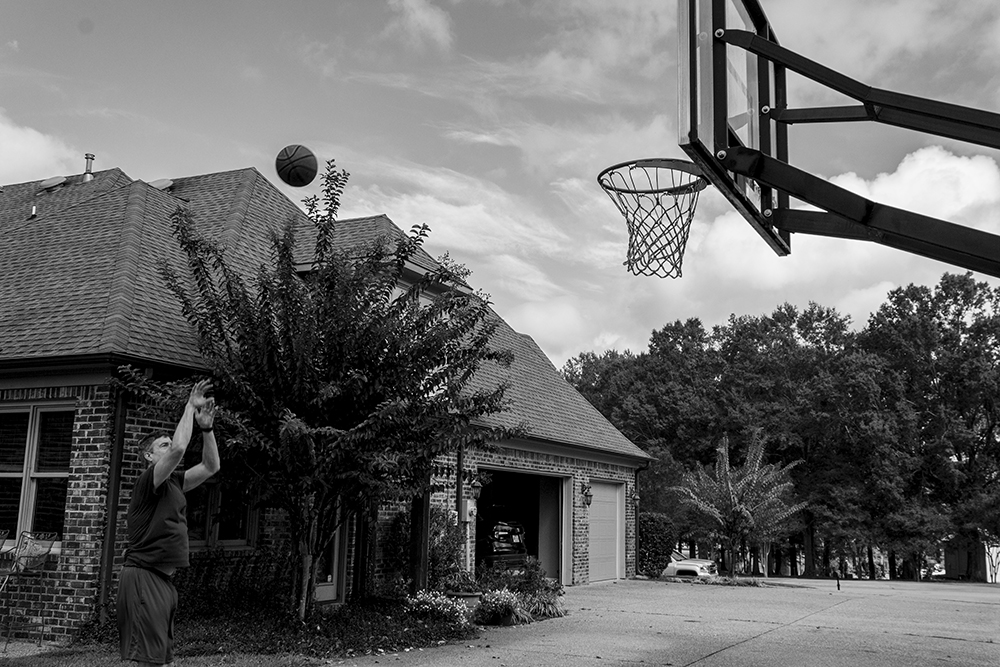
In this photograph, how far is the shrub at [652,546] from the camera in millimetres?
22938

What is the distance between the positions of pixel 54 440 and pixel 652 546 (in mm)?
16259

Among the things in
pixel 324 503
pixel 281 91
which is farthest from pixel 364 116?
pixel 324 503

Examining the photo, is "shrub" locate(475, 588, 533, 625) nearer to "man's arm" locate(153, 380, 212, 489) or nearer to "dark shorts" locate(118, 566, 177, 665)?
"dark shorts" locate(118, 566, 177, 665)

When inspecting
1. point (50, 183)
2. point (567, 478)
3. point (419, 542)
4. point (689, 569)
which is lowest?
point (689, 569)

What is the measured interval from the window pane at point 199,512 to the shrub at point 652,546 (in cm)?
1398

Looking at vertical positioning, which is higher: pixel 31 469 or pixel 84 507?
pixel 31 469

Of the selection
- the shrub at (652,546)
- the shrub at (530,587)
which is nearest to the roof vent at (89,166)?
the shrub at (530,587)

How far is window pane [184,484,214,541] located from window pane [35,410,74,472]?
4.62 feet

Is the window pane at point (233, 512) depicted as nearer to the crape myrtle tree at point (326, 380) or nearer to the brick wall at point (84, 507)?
the crape myrtle tree at point (326, 380)

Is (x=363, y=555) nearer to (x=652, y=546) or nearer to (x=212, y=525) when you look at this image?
(x=212, y=525)

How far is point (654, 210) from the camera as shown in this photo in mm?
8352

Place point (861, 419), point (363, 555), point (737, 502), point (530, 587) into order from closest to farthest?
point (363, 555)
point (530, 587)
point (737, 502)
point (861, 419)

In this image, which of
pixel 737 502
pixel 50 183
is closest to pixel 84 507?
pixel 50 183

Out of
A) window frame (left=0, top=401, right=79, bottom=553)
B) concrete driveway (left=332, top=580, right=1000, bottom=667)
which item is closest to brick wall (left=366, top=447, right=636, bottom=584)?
concrete driveway (left=332, top=580, right=1000, bottom=667)
